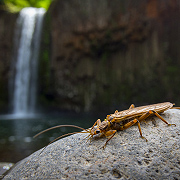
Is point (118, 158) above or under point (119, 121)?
under

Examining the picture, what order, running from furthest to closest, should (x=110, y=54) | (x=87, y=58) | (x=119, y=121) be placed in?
(x=87, y=58)
(x=110, y=54)
(x=119, y=121)

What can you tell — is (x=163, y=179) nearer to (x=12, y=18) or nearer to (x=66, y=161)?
(x=66, y=161)

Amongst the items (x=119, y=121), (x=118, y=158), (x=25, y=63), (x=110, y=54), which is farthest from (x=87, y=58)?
(x=118, y=158)

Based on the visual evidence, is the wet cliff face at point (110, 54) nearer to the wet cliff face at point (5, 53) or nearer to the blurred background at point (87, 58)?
the blurred background at point (87, 58)

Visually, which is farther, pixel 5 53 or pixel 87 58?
pixel 5 53

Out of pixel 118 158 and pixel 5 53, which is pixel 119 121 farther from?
pixel 5 53

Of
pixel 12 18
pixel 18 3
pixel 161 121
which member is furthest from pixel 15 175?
pixel 18 3

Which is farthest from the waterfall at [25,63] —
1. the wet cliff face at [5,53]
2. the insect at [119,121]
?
the insect at [119,121]
